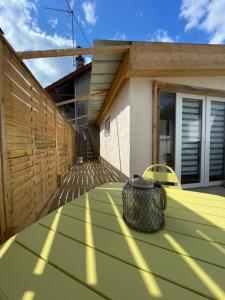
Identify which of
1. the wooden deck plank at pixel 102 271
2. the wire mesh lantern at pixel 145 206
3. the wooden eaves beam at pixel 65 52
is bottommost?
the wooden deck plank at pixel 102 271

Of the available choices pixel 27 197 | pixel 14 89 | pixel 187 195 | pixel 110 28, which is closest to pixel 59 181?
pixel 27 197

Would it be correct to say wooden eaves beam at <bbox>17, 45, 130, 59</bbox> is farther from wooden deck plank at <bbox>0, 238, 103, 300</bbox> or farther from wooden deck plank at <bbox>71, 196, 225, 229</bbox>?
wooden deck plank at <bbox>0, 238, 103, 300</bbox>

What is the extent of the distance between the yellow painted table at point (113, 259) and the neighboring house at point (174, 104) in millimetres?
2083

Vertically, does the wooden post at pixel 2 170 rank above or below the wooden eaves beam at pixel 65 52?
below

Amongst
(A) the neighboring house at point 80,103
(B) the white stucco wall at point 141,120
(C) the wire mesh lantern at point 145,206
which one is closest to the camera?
(C) the wire mesh lantern at point 145,206

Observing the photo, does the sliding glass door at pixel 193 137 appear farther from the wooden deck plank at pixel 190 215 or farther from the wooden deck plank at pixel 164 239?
the wooden deck plank at pixel 164 239

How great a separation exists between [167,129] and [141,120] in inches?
23.3

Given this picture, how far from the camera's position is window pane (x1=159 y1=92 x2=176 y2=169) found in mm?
2961

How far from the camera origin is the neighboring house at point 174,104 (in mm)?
2408

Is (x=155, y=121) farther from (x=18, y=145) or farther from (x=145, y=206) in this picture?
(x=145, y=206)

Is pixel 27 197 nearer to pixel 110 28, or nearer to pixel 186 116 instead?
pixel 186 116

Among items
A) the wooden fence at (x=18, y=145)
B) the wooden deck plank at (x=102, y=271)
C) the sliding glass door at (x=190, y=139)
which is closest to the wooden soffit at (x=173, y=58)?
the sliding glass door at (x=190, y=139)

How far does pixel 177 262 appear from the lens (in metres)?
0.56

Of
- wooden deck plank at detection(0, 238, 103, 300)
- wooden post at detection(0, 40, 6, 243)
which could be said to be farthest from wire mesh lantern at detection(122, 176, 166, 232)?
wooden post at detection(0, 40, 6, 243)
